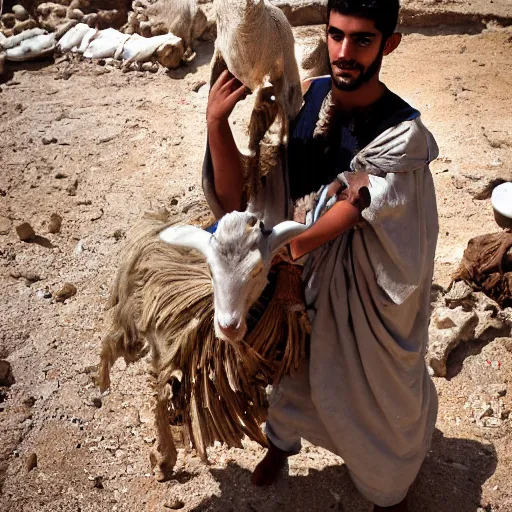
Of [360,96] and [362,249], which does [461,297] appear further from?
[360,96]

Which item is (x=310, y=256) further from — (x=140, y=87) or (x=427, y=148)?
(x=140, y=87)

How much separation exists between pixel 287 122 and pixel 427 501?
4.81ft

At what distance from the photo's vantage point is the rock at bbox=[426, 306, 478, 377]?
2.88 metres

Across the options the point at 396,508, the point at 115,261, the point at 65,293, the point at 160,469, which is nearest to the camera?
the point at 396,508

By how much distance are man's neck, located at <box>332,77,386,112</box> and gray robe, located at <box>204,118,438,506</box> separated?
0.12 metres

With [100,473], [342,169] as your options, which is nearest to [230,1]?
[342,169]

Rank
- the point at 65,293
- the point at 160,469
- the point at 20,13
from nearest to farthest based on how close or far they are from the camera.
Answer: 1. the point at 160,469
2. the point at 65,293
3. the point at 20,13

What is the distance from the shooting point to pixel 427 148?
1651mm

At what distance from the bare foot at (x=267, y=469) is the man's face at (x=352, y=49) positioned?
1326 millimetres

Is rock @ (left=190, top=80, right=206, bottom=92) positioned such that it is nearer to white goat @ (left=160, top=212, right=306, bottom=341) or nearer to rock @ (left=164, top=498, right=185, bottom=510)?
rock @ (left=164, top=498, right=185, bottom=510)

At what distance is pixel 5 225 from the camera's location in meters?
3.83


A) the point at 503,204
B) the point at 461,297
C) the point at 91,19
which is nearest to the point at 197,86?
the point at 91,19

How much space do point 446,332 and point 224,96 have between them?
5.81 feet

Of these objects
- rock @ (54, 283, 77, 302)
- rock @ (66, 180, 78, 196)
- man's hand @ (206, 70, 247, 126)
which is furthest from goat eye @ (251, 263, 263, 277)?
rock @ (66, 180, 78, 196)
